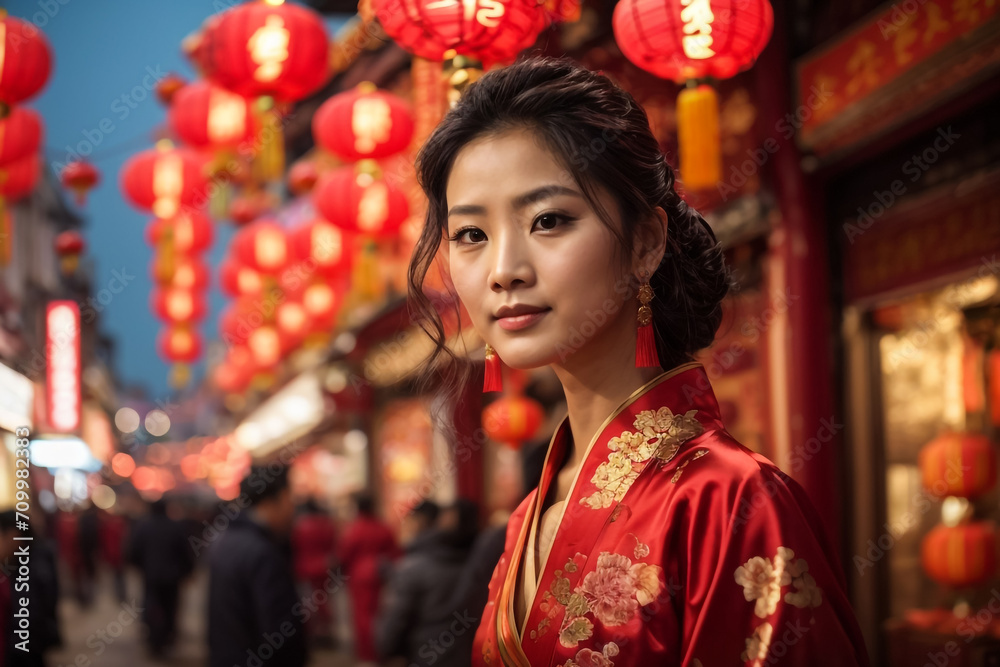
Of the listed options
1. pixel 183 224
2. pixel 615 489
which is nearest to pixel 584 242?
pixel 615 489

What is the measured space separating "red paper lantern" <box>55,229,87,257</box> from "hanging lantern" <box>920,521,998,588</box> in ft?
28.6

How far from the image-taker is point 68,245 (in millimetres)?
10156

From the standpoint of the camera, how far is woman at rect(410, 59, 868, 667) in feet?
4.92

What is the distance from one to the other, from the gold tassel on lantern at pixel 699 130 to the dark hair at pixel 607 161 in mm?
2184

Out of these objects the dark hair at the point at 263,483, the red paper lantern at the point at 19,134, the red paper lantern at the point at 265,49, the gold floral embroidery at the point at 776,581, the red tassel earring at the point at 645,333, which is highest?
the red paper lantern at the point at 265,49

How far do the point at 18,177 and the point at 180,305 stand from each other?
7405mm

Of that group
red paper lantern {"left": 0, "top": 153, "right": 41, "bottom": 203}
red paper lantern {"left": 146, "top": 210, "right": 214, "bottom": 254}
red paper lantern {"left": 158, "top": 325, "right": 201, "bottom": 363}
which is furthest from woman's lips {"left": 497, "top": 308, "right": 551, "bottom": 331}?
red paper lantern {"left": 158, "top": 325, "right": 201, "bottom": 363}

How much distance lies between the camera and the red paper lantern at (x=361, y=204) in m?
6.78

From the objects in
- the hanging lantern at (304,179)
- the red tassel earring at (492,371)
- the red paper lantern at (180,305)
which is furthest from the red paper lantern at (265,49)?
the red paper lantern at (180,305)

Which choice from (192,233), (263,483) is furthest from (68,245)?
(263,483)

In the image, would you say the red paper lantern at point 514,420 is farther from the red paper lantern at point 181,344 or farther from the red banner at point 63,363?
the red paper lantern at point 181,344

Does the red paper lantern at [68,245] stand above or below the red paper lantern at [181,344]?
above

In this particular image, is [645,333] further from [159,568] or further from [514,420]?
[159,568]

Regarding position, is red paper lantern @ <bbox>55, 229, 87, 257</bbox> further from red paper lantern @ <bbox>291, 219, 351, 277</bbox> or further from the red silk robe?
the red silk robe
